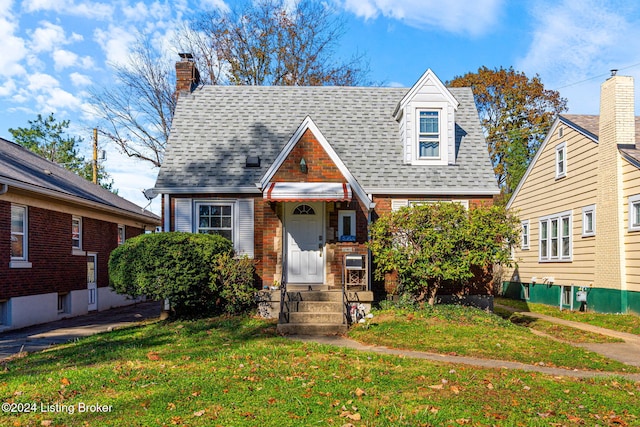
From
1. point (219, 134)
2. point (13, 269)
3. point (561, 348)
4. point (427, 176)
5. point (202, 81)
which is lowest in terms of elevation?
point (561, 348)

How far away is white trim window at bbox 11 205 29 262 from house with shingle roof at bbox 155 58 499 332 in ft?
12.1

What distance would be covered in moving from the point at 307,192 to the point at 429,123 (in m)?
5.18

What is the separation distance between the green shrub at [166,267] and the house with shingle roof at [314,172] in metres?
1.81

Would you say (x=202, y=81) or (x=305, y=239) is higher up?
(x=202, y=81)

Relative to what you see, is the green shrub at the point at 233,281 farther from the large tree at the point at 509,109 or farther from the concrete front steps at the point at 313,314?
the large tree at the point at 509,109

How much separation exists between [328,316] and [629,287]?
9922mm

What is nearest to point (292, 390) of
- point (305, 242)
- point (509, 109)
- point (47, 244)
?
point (305, 242)

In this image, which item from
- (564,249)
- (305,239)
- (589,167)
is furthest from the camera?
(564,249)

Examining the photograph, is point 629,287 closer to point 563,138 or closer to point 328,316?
point 563,138

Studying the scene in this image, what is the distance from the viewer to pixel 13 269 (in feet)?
43.6

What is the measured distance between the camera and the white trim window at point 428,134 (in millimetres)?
15656

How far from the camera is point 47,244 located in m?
15.1

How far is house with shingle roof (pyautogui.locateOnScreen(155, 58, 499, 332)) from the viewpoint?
13719 mm

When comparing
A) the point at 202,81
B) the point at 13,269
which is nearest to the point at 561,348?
the point at 13,269
